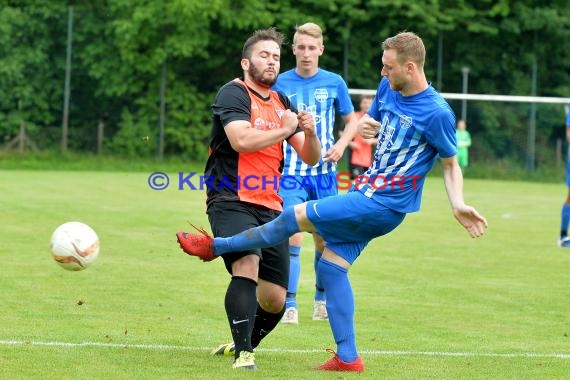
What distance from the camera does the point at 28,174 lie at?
88.9 ft

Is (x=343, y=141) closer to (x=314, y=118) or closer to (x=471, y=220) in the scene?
(x=314, y=118)

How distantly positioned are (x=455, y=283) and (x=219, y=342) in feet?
13.4

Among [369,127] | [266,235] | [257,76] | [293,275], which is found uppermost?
[257,76]

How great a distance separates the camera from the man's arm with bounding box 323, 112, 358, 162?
8.12 m

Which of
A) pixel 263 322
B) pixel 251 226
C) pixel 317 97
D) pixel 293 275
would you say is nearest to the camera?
pixel 251 226

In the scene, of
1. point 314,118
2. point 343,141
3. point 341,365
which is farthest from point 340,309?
point 314,118

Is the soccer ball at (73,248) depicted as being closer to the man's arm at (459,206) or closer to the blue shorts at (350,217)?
the blue shorts at (350,217)

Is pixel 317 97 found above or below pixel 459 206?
above

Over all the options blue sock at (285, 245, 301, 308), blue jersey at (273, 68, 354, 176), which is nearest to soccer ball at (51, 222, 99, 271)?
blue sock at (285, 245, 301, 308)

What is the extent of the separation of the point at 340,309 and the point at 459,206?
36.1 inches

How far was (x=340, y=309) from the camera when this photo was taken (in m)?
6.44

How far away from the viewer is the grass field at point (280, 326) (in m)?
6.63

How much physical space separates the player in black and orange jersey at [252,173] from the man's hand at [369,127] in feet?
0.98

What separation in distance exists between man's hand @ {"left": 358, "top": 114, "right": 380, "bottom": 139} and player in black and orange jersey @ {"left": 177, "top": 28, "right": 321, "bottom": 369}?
11.8 inches
